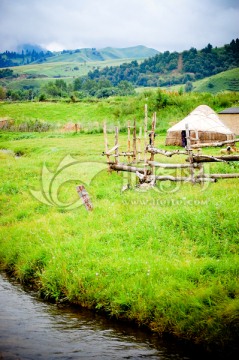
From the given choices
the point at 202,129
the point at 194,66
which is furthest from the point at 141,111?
the point at 194,66

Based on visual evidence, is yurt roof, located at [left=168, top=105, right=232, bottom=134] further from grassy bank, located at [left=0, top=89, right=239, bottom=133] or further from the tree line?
the tree line

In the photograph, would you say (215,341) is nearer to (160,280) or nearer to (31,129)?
(160,280)

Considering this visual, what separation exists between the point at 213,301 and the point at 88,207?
6.31 metres

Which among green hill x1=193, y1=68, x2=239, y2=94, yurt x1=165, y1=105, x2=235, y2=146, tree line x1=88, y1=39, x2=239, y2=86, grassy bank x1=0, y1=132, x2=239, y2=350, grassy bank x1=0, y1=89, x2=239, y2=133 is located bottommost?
grassy bank x1=0, y1=132, x2=239, y2=350

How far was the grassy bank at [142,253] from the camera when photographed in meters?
7.24

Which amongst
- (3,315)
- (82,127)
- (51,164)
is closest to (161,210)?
(3,315)

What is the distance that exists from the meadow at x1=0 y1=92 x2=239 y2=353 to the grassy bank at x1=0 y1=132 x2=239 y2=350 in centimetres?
2

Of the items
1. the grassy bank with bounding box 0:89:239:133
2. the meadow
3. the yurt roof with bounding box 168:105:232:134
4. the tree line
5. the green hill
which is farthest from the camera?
the tree line

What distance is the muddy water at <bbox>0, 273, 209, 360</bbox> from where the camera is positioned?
21.4 ft

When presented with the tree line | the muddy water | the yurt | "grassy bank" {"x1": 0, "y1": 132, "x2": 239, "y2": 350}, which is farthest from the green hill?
the muddy water

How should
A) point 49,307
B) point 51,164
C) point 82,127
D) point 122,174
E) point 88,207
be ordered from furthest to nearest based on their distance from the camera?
1. point 82,127
2. point 51,164
3. point 122,174
4. point 88,207
5. point 49,307

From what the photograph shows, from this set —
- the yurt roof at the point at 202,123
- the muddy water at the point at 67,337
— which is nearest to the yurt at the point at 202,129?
the yurt roof at the point at 202,123

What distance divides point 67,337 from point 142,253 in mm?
2980

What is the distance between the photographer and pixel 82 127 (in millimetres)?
49875
